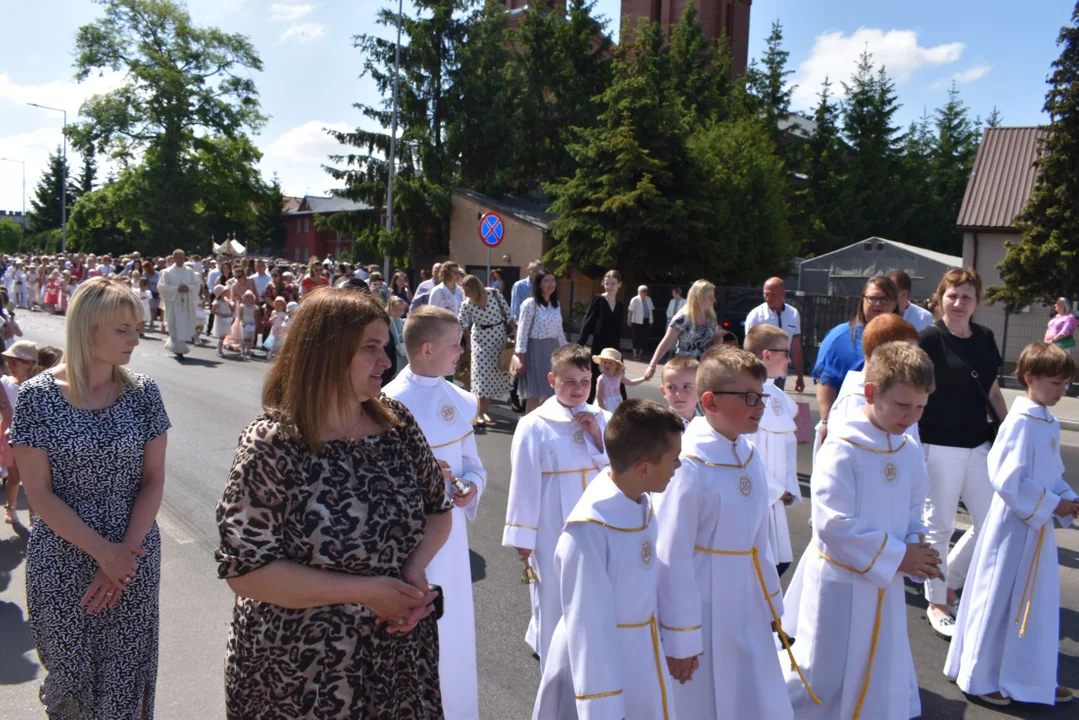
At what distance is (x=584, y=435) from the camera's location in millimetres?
4395

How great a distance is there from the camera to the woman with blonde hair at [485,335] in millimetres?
11062

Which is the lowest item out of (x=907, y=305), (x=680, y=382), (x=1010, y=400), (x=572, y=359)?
(x=1010, y=400)

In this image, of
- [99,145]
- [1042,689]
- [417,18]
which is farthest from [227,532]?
[99,145]

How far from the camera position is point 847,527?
140 inches

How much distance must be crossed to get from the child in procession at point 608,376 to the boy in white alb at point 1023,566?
98.0 inches

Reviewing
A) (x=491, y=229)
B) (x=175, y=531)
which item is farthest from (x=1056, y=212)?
Result: (x=175, y=531)

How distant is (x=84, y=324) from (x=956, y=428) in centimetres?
477

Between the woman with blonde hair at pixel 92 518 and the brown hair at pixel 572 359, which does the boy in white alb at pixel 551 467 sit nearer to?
the brown hair at pixel 572 359

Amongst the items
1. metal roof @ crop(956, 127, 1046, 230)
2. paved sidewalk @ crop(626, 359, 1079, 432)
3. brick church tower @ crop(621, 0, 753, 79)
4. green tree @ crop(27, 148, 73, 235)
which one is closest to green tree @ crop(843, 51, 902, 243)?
brick church tower @ crop(621, 0, 753, 79)

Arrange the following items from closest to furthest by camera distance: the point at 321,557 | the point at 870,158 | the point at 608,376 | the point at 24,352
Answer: the point at 321,557 < the point at 24,352 < the point at 608,376 < the point at 870,158

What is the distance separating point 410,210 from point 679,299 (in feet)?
50.0

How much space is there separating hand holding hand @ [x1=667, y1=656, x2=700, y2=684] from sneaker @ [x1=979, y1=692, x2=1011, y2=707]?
200cm

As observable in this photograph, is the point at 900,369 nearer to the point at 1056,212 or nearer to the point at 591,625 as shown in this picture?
the point at 591,625

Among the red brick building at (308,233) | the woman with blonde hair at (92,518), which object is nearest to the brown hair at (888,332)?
the woman with blonde hair at (92,518)
